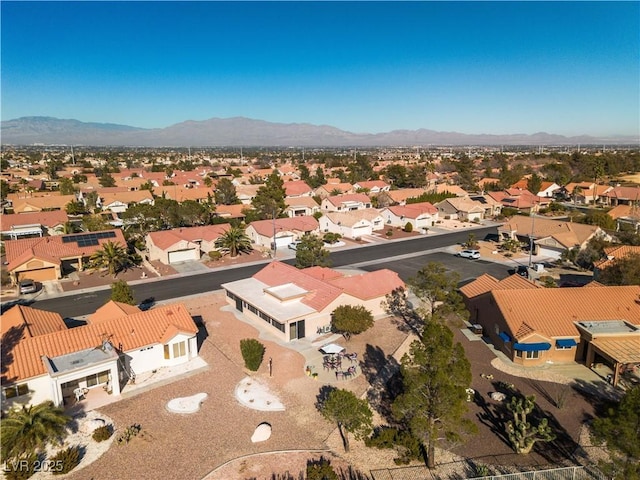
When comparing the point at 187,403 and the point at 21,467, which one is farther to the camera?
the point at 187,403

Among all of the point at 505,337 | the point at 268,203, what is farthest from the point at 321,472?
the point at 268,203

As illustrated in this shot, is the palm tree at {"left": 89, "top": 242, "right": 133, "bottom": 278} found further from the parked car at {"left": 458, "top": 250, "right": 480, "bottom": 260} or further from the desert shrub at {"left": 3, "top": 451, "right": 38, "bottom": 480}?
the parked car at {"left": 458, "top": 250, "right": 480, "bottom": 260}

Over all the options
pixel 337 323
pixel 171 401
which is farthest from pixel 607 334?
pixel 171 401

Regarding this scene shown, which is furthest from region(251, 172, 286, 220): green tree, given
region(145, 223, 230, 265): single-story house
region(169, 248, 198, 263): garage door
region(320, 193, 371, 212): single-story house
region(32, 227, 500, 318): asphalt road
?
region(32, 227, 500, 318): asphalt road

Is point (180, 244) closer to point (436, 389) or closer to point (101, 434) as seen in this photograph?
point (101, 434)

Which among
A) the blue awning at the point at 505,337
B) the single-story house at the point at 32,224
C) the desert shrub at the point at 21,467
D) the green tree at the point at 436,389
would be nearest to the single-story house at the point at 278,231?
the single-story house at the point at 32,224

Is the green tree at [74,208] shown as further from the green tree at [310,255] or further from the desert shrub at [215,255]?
the green tree at [310,255]
